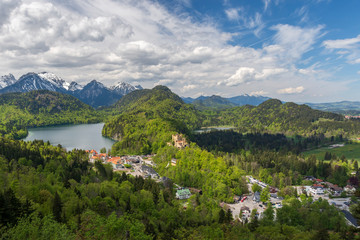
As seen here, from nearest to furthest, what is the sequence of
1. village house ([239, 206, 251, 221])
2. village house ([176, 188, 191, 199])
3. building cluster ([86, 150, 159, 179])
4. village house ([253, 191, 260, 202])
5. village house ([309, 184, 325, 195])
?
village house ([239, 206, 251, 221]), village house ([176, 188, 191, 199]), village house ([253, 191, 260, 202]), village house ([309, 184, 325, 195]), building cluster ([86, 150, 159, 179])

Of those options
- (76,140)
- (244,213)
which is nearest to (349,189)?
(244,213)

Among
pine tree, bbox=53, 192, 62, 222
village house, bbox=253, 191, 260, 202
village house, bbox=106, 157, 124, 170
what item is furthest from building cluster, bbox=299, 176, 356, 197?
pine tree, bbox=53, 192, 62, 222

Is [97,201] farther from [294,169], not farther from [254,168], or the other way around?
[294,169]

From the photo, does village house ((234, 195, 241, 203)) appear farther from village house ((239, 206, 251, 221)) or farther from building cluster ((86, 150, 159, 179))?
building cluster ((86, 150, 159, 179))

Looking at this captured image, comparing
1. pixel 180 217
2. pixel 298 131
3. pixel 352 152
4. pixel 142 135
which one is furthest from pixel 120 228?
pixel 298 131

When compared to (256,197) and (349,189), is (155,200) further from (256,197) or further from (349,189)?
(349,189)

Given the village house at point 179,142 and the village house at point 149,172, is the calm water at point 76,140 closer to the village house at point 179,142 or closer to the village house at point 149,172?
the village house at point 179,142

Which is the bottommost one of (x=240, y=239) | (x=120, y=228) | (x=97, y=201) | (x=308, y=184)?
(x=308, y=184)

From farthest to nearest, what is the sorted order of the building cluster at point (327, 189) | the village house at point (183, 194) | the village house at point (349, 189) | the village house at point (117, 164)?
the village house at point (117, 164) → the village house at point (349, 189) → the building cluster at point (327, 189) → the village house at point (183, 194)

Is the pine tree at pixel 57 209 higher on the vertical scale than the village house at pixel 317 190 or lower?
higher

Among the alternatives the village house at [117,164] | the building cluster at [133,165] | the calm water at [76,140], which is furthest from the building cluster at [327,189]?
the calm water at [76,140]

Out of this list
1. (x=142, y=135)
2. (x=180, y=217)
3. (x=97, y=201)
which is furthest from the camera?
(x=142, y=135)
